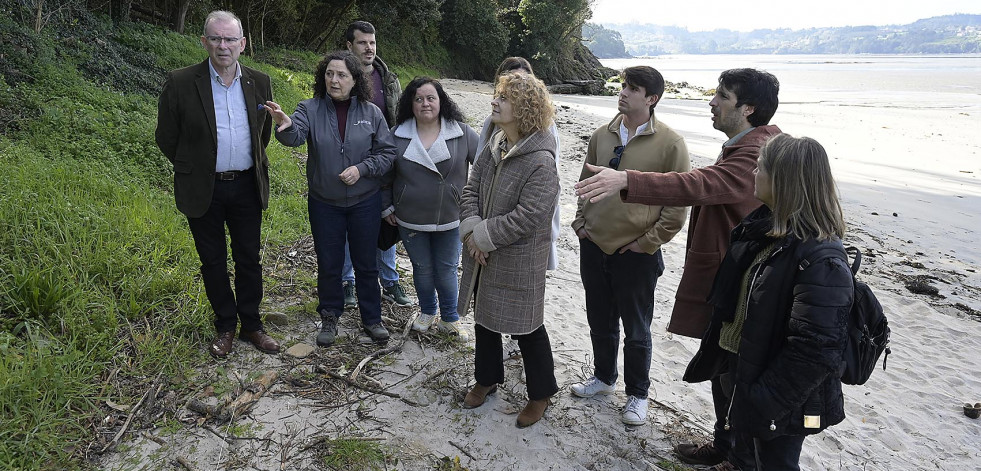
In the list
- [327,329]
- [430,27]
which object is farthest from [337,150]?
[430,27]

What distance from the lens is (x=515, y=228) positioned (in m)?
2.89

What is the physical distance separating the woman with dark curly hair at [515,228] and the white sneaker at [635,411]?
0.49m

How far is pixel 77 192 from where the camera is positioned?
473 cm

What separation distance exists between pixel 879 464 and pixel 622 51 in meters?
187

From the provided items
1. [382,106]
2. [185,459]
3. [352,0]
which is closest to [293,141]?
[382,106]

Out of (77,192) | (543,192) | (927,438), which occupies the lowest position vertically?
(927,438)

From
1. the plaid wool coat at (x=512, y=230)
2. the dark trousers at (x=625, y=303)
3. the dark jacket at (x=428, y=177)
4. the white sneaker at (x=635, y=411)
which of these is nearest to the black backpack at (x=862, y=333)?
the dark trousers at (x=625, y=303)

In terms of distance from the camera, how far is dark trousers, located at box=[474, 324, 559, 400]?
3174 millimetres

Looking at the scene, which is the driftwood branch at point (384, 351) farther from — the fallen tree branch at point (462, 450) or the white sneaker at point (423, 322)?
the fallen tree branch at point (462, 450)

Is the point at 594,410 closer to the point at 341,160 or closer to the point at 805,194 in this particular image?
the point at 805,194

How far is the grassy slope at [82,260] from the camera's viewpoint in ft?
9.55

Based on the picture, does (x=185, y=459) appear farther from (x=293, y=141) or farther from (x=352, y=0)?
(x=352, y=0)

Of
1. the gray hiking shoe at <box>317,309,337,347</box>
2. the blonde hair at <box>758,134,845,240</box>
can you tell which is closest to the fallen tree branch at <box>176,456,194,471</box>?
the gray hiking shoe at <box>317,309,337,347</box>

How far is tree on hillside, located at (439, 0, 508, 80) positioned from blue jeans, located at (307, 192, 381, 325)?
30.6 metres
